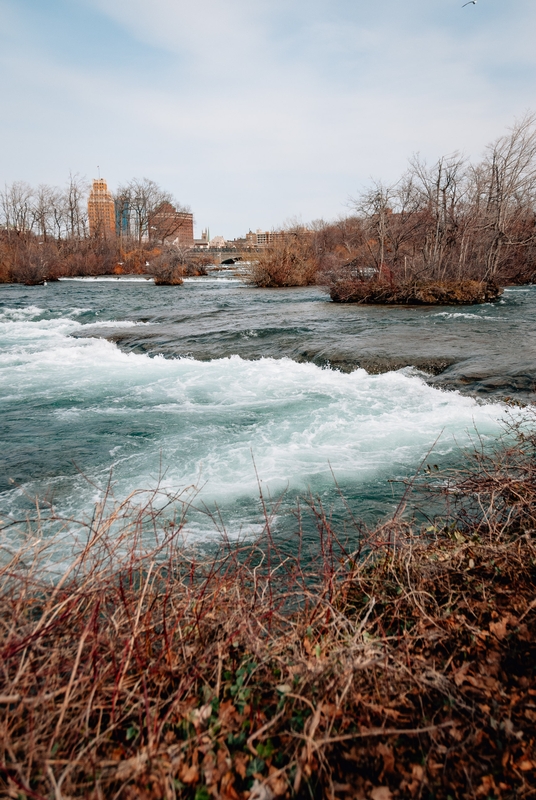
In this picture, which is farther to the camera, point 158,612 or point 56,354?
point 56,354

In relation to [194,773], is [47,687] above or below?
above

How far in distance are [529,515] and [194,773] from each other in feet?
9.15

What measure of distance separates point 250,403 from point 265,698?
7476 mm

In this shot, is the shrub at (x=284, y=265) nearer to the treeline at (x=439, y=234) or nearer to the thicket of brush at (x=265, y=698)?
the treeline at (x=439, y=234)

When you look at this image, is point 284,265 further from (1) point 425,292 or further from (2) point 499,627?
(2) point 499,627

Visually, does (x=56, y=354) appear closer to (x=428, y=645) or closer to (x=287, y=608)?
(x=287, y=608)

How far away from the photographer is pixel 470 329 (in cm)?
1530

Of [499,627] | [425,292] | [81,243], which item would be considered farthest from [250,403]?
[81,243]

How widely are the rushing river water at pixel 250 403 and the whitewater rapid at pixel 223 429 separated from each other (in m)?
0.03

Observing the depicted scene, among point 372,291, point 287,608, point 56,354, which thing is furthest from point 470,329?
point 287,608

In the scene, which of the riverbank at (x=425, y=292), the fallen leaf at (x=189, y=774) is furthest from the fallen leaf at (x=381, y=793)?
the riverbank at (x=425, y=292)

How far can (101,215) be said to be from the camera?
6800cm

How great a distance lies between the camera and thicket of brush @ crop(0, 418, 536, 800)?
187 centimetres

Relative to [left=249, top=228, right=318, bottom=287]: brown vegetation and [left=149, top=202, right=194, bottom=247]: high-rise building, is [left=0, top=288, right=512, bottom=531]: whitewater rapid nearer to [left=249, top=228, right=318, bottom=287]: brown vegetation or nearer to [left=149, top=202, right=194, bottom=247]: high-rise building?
[left=249, top=228, right=318, bottom=287]: brown vegetation
